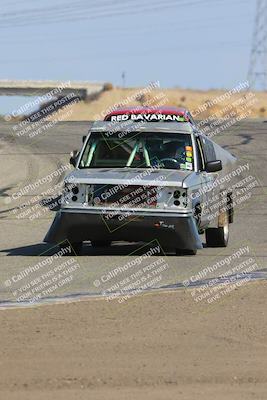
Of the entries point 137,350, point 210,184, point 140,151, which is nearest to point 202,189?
point 210,184

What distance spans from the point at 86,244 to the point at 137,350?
27.5 feet

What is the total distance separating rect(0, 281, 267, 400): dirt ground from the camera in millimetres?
6590

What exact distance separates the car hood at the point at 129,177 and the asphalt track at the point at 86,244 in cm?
101

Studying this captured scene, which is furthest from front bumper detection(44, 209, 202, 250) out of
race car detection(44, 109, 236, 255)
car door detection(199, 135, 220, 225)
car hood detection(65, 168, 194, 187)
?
car door detection(199, 135, 220, 225)

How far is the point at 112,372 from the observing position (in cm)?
698

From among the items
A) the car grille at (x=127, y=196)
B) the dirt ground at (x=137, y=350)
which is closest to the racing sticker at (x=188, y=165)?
the car grille at (x=127, y=196)

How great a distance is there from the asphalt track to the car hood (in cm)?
101

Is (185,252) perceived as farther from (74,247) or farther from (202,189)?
(74,247)

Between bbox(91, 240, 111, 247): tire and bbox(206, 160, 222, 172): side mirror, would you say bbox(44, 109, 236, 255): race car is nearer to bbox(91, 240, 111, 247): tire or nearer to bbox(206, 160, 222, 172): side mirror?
bbox(206, 160, 222, 172): side mirror

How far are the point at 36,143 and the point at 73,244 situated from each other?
65.4ft

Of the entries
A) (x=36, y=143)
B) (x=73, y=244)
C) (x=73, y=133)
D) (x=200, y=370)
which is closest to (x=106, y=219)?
(x=73, y=244)

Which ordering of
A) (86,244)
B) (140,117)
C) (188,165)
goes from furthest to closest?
1. (86,244)
2. (140,117)
3. (188,165)

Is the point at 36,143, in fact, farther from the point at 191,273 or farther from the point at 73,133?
the point at 191,273

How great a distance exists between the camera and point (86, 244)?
631 inches
